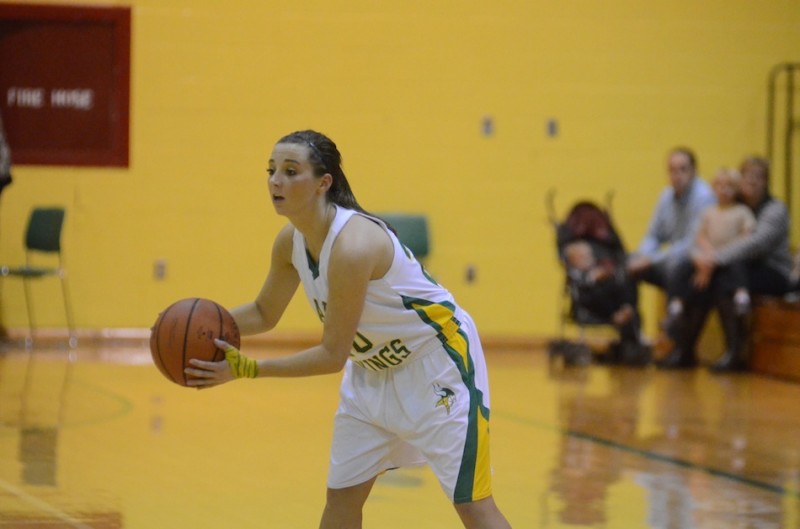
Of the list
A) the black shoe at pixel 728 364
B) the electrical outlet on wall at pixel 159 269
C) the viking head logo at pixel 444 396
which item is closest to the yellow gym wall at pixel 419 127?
the electrical outlet on wall at pixel 159 269

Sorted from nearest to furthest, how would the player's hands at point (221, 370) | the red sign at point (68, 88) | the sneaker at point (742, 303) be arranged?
the player's hands at point (221, 370) < the sneaker at point (742, 303) < the red sign at point (68, 88)

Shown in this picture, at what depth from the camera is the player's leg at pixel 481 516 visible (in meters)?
3.24

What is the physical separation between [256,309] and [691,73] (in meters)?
7.90

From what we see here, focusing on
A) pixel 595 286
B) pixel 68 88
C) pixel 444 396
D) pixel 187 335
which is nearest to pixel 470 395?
pixel 444 396

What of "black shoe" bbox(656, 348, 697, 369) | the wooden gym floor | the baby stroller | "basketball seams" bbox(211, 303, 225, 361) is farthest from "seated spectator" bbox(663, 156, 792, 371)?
"basketball seams" bbox(211, 303, 225, 361)

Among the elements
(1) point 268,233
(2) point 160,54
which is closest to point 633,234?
(1) point 268,233

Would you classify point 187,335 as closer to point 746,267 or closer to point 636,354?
point 636,354

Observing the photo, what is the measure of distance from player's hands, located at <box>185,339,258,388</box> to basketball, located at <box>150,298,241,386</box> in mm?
33

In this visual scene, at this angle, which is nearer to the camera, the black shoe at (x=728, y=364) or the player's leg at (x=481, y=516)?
the player's leg at (x=481, y=516)

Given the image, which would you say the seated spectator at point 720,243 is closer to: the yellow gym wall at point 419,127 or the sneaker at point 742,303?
the sneaker at point 742,303

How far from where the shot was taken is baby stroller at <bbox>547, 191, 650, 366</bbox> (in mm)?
9477

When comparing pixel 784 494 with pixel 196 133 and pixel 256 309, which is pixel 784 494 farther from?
pixel 196 133

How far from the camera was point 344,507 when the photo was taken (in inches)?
134

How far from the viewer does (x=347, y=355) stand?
3.17 meters
